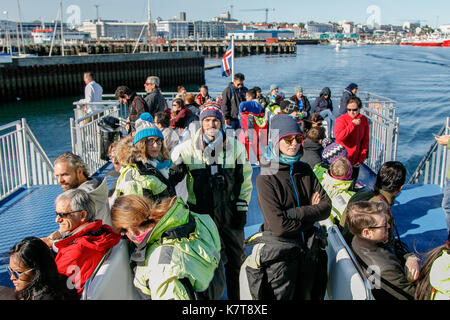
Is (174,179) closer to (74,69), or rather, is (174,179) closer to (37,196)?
(37,196)

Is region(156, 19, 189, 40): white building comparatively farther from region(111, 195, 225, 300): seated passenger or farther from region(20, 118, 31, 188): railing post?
region(111, 195, 225, 300): seated passenger

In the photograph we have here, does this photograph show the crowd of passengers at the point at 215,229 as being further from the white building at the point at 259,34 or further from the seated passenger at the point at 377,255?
the white building at the point at 259,34

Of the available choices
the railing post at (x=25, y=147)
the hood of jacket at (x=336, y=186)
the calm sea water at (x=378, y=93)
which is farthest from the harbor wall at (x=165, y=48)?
the hood of jacket at (x=336, y=186)

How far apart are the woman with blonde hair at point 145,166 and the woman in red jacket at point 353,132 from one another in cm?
260

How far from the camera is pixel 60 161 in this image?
9.96 feet

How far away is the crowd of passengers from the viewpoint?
1.91m

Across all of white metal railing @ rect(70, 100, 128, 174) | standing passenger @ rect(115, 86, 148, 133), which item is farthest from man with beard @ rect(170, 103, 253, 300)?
white metal railing @ rect(70, 100, 128, 174)

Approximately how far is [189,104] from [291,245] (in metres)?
4.88

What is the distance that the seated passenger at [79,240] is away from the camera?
6.66ft

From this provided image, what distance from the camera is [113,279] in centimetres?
202

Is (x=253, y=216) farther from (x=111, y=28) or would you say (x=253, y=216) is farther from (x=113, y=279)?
(x=111, y=28)

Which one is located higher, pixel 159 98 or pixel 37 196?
pixel 159 98
